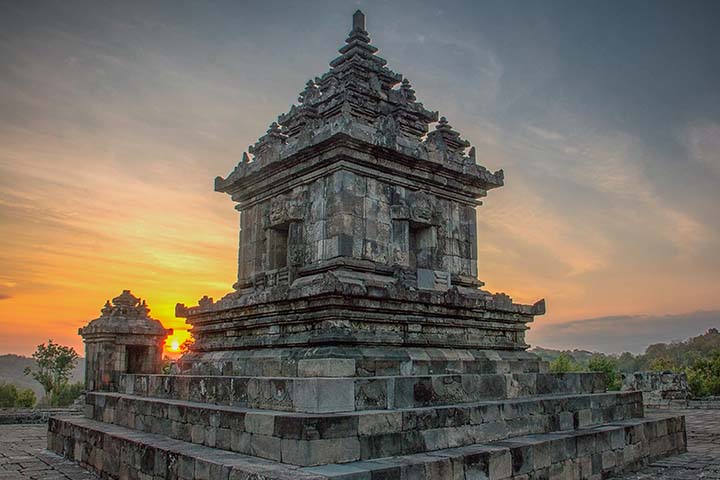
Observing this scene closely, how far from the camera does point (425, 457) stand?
6.27 m

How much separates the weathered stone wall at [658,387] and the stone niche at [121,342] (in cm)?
1489

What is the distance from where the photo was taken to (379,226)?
1052 cm

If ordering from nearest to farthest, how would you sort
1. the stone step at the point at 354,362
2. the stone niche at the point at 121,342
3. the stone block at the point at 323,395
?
the stone block at the point at 323,395, the stone step at the point at 354,362, the stone niche at the point at 121,342

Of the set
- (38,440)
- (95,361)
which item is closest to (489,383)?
(38,440)

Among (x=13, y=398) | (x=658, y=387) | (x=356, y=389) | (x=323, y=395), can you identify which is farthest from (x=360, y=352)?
(x=13, y=398)

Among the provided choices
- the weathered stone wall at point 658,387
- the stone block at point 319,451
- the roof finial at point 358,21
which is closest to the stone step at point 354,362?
the stone block at point 319,451

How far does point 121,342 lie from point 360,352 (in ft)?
35.3

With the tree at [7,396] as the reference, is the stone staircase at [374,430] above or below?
above

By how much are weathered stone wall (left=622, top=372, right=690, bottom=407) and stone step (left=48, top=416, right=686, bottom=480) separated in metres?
10.5

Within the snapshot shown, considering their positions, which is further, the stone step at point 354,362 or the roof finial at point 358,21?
the roof finial at point 358,21

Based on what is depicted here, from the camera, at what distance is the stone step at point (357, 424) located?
5816 millimetres

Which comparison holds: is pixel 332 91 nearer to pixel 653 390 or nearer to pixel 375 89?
pixel 375 89

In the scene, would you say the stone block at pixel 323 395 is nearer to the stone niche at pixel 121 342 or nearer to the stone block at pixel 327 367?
the stone block at pixel 327 367

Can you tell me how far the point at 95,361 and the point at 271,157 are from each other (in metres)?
8.91
